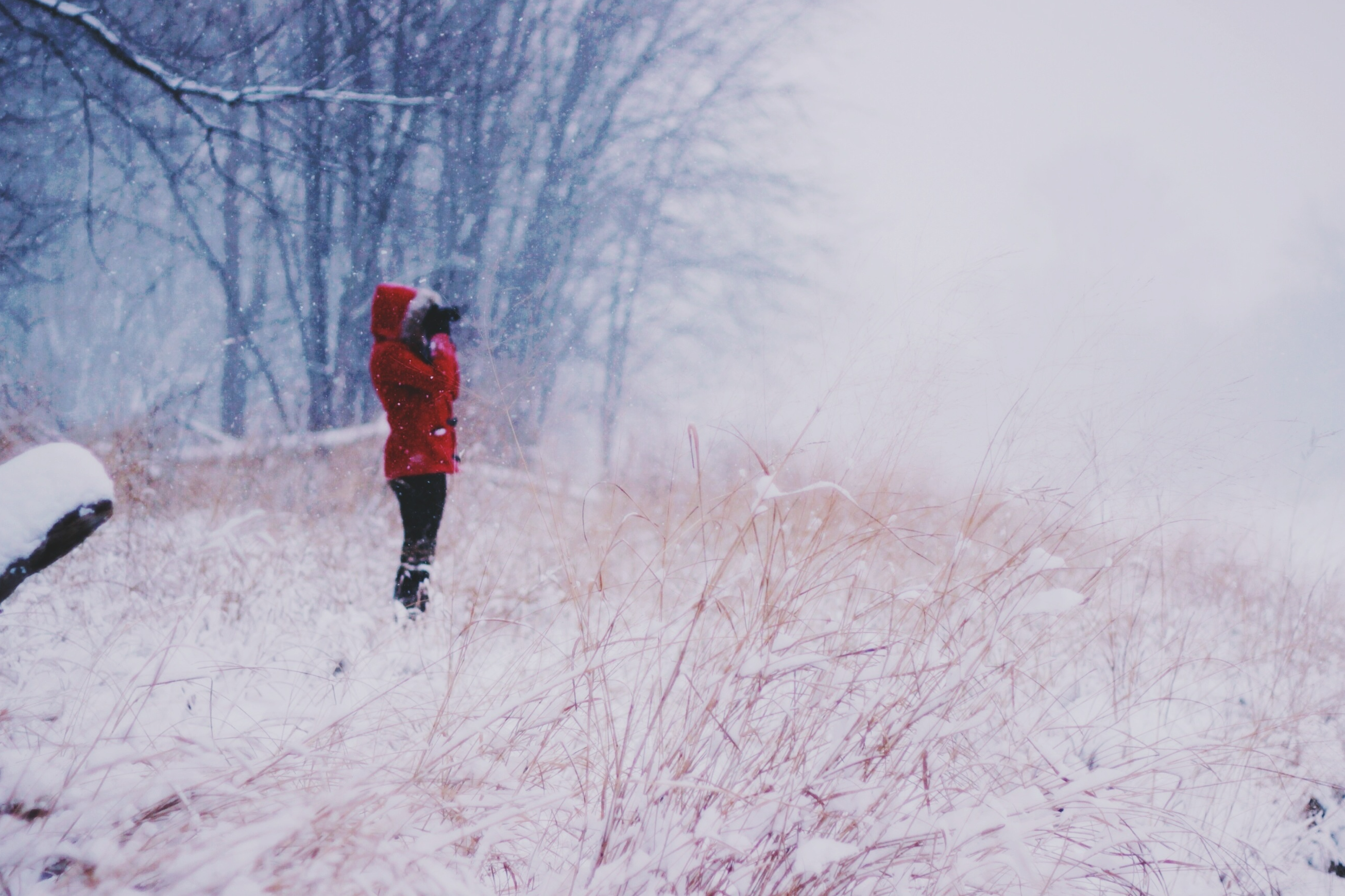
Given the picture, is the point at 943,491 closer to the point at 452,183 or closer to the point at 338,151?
the point at 338,151

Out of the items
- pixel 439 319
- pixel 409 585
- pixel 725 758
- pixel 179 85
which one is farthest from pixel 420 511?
pixel 179 85

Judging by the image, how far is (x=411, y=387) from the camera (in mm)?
2865

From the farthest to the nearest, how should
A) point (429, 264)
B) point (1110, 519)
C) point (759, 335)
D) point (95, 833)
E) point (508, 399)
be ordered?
point (759, 335), point (429, 264), point (508, 399), point (1110, 519), point (95, 833)

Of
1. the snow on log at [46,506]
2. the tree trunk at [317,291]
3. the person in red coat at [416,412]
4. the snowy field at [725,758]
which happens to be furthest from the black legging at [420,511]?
the tree trunk at [317,291]

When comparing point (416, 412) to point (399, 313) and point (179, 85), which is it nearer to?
point (399, 313)

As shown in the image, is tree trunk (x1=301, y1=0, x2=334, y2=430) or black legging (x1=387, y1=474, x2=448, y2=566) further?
tree trunk (x1=301, y1=0, x2=334, y2=430)

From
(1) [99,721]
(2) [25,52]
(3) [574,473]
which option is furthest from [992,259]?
(2) [25,52]

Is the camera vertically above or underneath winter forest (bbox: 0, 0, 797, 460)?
underneath

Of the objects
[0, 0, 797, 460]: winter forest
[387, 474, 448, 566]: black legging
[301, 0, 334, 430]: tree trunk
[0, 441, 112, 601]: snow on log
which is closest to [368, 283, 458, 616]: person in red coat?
[387, 474, 448, 566]: black legging

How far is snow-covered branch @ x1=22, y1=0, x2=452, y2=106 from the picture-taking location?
3.34 metres

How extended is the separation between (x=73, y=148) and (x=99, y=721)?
24.0ft

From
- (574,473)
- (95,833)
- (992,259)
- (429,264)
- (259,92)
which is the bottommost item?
(574,473)

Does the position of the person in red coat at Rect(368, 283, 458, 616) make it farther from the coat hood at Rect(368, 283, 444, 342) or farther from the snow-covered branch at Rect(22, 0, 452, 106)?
the snow-covered branch at Rect(22, 0, 452, 106)

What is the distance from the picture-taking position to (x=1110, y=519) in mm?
1384
